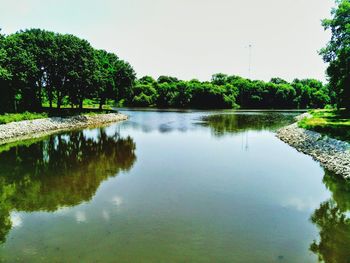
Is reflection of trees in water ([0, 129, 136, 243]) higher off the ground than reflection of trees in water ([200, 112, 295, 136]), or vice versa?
reflection of trees in water ([200, 112, 295, 136])

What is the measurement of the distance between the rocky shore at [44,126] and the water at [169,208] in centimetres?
1033

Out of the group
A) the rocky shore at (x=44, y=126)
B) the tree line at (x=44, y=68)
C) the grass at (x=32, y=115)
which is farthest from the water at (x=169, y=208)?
the tree line at (x=44, y=68)

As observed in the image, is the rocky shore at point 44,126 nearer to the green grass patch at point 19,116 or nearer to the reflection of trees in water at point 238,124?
the green grass patch at point 19,116

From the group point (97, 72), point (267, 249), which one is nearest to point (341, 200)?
point (267, 249)

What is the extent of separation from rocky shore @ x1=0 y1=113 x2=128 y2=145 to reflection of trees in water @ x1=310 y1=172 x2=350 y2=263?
31.8 metres

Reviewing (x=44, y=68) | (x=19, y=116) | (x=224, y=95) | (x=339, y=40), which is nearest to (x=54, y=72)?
(x=44, y=68)

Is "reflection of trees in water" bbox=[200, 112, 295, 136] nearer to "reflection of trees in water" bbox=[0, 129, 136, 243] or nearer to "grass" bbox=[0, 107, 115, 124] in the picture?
"reflection of trees in water" bbox=[0, 129, 136, 243]

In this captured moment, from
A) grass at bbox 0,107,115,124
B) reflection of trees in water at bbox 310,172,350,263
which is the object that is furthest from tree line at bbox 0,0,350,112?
reflection of trees in water at bbox 310,172,350,263

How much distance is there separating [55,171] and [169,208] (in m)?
10.7

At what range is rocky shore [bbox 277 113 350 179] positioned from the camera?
74.0 ft

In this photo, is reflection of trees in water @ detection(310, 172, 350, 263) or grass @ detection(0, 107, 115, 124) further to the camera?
grass @ detection(0, 107, 115, 124)

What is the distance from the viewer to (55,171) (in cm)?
2175

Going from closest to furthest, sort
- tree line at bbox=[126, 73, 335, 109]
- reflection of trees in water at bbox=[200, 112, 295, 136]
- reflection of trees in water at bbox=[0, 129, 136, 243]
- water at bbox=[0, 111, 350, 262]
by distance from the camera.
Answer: water at bbox=[0, 111, 350, 262], reflection of trees in water at bbox=[0, 129, 136, 243], reflection of trees in water at bbox=[200, 112, 295, 136], tree line at bbox=[126, 73, 335, 109]

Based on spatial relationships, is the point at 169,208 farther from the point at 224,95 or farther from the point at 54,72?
the point at 224,95
